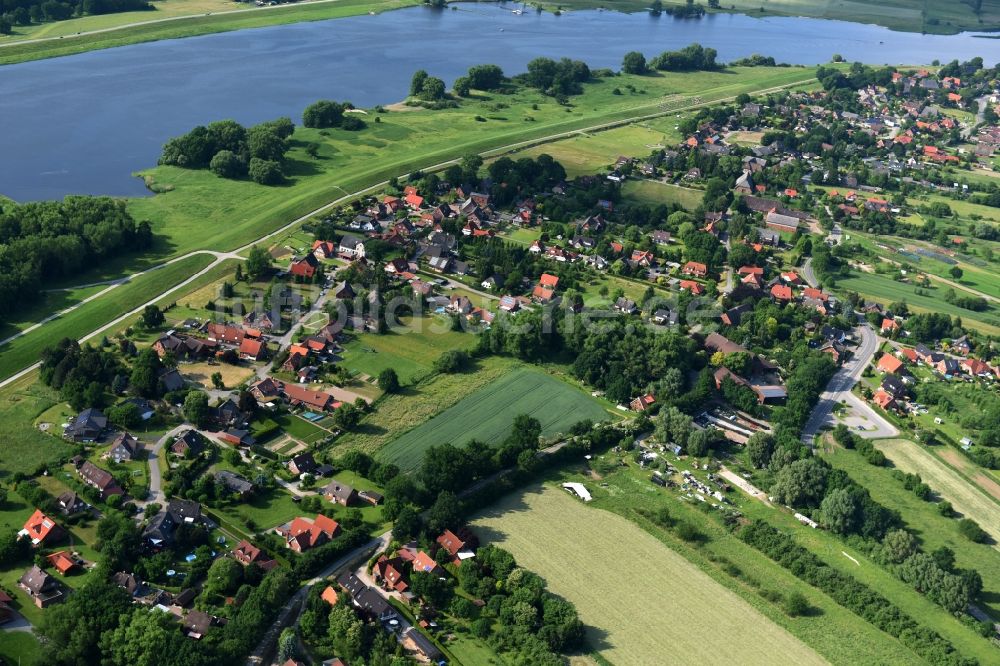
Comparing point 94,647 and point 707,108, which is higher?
point 707,108

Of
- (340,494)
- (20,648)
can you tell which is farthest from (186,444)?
(20,648)

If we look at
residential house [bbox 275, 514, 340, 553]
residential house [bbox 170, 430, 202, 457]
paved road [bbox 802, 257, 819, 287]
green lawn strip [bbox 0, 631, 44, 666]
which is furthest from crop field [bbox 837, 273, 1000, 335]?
green lawn strip [bbox 0, 631, 44, 666]

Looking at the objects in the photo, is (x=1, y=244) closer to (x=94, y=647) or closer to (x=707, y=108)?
(x=94, y=647)

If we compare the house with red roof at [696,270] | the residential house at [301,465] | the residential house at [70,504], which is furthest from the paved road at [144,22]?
the residential house at [301,465]

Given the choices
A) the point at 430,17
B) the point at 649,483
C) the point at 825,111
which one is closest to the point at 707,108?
the point at 825,111

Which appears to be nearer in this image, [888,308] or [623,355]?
[623,355]

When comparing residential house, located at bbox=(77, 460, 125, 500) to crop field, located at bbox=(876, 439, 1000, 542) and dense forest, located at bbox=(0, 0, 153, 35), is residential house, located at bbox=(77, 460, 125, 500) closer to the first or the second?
crop field, located at bbox=(876, 439, 1000, 542)
